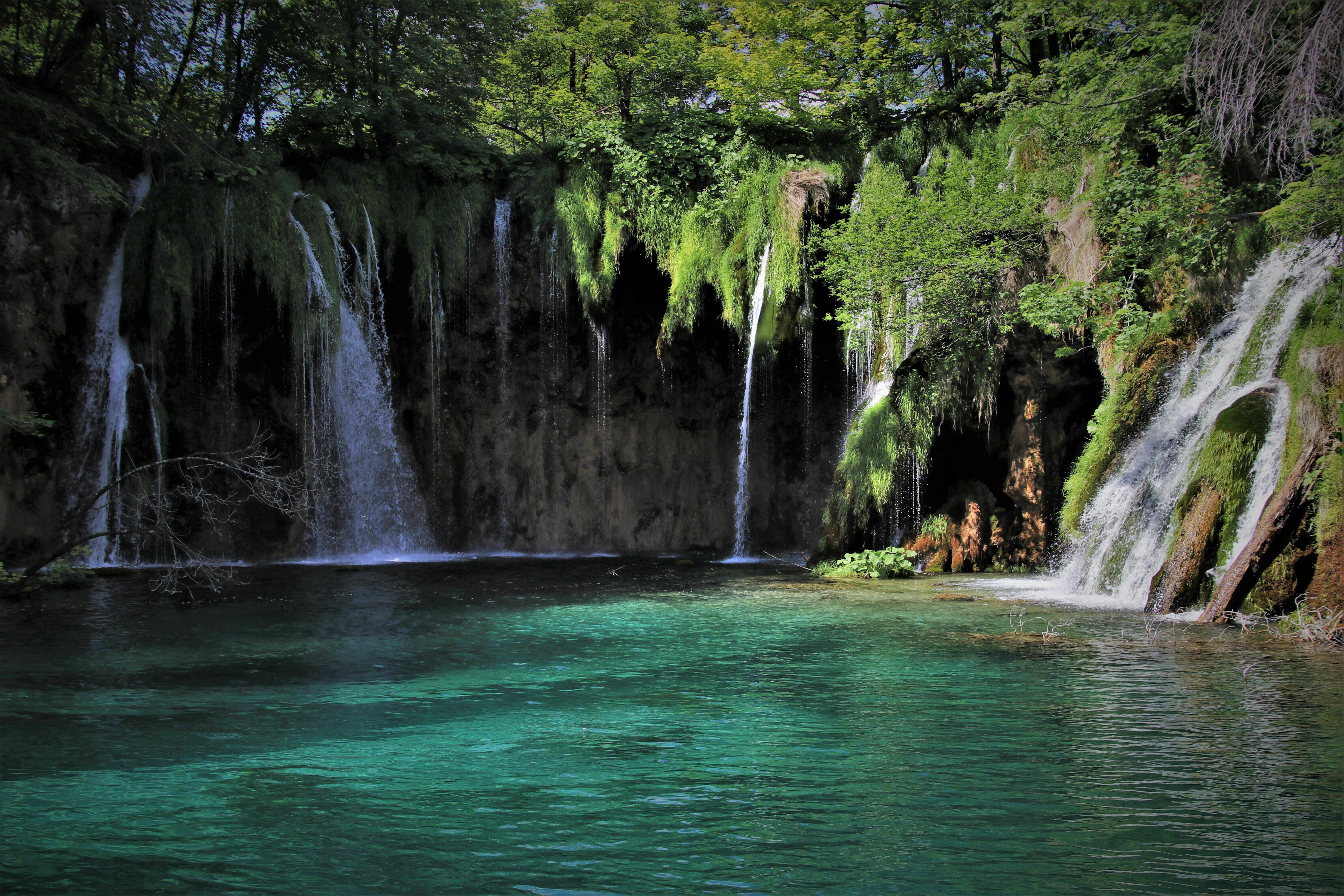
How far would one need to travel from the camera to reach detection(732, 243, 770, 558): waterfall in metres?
18.0

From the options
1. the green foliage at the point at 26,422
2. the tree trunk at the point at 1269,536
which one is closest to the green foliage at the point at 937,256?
the tree trunk at the point at 1269,536

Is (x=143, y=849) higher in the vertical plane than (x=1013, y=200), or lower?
lower

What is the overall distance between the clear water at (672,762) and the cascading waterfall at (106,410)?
8.42m

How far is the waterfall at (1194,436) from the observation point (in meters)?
10.1

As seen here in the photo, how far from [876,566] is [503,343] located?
9841mm

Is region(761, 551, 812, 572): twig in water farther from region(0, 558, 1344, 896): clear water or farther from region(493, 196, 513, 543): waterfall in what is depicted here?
region(0, 558, 1344, 896): clear water

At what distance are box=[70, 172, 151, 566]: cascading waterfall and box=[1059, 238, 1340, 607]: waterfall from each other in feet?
50.0

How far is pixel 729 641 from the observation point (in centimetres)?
877

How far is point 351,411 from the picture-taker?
18719 millimetres

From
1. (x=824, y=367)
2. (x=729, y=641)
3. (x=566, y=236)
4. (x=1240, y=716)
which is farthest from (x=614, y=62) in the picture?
(x=1240, y=716)

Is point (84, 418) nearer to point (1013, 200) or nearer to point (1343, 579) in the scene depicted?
point (1013, 200)

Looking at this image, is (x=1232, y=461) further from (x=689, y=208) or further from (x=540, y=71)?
(x=540, y=71)

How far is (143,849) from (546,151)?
18393 millimetres

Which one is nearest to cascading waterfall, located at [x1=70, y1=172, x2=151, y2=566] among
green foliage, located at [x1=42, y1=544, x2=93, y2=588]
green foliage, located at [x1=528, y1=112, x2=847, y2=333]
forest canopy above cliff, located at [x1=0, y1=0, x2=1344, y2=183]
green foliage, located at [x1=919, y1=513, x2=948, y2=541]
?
green foliage, located at [x1=42, y1=544, x2=93, y2=588]
